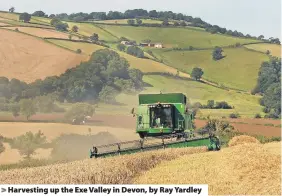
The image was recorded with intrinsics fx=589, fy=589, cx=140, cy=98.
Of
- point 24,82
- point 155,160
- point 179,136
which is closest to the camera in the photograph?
point 155,160

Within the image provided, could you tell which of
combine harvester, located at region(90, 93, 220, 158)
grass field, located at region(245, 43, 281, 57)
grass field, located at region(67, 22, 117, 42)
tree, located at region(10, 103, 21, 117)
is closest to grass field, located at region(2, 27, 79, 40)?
grass field, located at region(67, 22, 117, 42)

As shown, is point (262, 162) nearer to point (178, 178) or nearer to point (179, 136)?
point (178, 178)

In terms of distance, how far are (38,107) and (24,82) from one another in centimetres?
1402

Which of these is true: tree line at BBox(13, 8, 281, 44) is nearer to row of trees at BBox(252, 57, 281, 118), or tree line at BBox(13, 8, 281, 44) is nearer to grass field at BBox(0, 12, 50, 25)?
grass field at BBox(0, 12, 50, 25)

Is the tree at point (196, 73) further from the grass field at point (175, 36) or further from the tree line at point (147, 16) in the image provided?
the tree line at point (147, 16)

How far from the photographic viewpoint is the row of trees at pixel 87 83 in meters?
90.4

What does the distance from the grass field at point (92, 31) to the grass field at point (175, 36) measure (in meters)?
2.44

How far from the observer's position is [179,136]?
1106 inches

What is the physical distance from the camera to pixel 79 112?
76250 mm

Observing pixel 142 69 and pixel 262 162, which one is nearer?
pixel 262 162

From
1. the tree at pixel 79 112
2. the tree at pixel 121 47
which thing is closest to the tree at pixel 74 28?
the tree at pixel 121 47

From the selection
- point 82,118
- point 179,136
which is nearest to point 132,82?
point 82,118

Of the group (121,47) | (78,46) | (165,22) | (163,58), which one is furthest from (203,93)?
(165,22)
